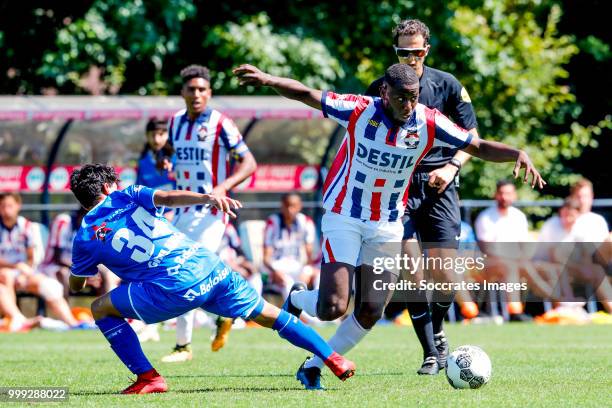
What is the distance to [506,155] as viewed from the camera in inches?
278

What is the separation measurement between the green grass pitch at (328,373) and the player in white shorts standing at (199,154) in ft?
3.32

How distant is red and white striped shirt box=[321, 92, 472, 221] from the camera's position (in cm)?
720

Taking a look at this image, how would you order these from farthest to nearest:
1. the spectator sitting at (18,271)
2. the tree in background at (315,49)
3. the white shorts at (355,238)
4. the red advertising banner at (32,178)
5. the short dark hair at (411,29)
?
the tree in background at (315,49)
the red advertising banner at (32,178)
the spectator sitting at (18,271)
the short dark hair at (411,29)
the white shorts at (355,238)

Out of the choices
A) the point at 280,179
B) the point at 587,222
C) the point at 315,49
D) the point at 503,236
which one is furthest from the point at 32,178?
the point at 587,222

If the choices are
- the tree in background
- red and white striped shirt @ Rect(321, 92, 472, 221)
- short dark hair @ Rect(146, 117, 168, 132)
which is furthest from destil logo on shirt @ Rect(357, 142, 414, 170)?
the tree in background

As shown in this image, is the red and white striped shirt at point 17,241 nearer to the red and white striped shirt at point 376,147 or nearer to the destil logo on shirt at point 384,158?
the red and white striped shirt at point 376,147

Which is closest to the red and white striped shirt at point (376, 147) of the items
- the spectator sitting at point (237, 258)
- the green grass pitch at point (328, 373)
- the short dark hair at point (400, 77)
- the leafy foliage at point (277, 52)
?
the short dark hair at point (400, 77)

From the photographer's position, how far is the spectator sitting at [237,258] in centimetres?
1462

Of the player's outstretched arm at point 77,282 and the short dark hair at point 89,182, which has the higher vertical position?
the short dark hair at point 89,182

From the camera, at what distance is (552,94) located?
22.2m

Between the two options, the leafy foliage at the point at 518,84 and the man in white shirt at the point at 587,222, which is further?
the leafy foliage at the point at 518,84

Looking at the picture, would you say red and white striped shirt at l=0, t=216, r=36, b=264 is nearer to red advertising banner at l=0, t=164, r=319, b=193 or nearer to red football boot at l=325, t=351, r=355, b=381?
red advertising banner at l=0, t=164, r=319, b=193

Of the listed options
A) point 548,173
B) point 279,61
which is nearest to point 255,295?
point 279,61

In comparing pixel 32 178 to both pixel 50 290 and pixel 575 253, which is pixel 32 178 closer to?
pixel 50 290
